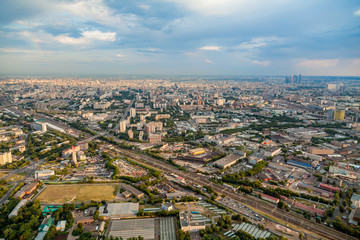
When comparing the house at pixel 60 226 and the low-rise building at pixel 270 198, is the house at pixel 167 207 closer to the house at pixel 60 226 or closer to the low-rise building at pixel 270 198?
the house at pixel 60 226

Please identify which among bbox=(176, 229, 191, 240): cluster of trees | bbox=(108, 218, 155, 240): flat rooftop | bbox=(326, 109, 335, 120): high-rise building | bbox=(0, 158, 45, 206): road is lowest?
bbox=(0, 158, 45, 206): road

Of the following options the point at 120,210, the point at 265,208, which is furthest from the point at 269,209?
the point at 120,210

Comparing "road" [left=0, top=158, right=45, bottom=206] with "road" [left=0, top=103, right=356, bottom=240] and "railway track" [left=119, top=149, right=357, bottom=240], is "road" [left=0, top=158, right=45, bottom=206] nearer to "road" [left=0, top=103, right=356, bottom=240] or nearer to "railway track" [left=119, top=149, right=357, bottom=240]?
"road" [left=0, top=103, right=356, bottom=240]

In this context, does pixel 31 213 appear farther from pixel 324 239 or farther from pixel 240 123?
pixel 240 123

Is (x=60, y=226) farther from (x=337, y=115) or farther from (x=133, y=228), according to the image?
(x=337, y=115)

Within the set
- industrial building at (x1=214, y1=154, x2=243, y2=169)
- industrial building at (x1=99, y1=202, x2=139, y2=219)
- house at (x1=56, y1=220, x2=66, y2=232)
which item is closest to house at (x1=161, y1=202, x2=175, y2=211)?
industrial building at (x1=99, y1=202, x2=139, y2=219)

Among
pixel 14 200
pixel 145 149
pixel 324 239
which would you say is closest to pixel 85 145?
pixel 145 149
